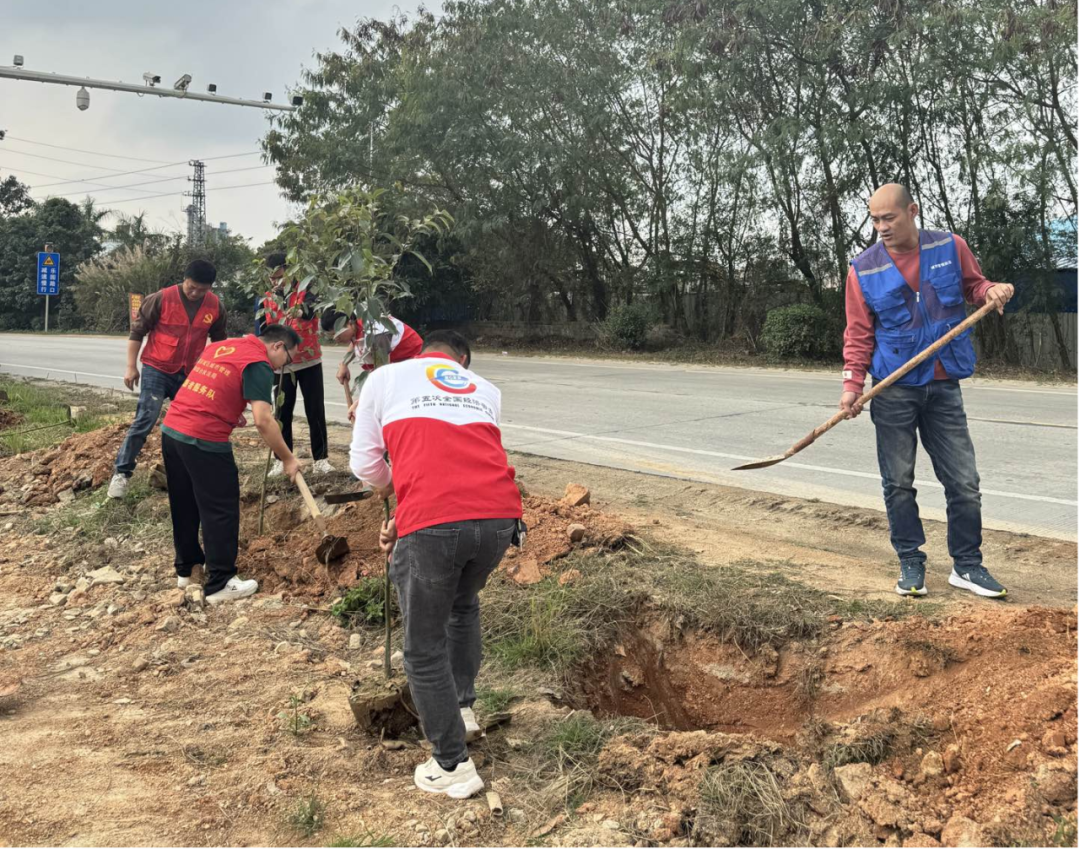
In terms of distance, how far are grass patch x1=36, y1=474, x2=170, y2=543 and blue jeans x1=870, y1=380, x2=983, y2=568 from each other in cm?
440

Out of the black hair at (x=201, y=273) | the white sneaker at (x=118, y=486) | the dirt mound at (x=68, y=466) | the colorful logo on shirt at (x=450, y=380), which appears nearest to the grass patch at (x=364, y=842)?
the colorful logo on shirt at (x=450, y=380)

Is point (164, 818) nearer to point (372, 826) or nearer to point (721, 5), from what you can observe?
point (372, 826)

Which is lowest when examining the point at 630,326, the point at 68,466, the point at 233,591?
the point at 233,591

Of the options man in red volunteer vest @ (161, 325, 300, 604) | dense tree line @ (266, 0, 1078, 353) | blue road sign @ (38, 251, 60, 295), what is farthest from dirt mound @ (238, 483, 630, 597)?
blue road sign @ (38, 251, 60, 295)

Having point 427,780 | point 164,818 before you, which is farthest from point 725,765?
point 164,818

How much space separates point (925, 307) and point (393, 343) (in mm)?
2568

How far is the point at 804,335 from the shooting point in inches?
725

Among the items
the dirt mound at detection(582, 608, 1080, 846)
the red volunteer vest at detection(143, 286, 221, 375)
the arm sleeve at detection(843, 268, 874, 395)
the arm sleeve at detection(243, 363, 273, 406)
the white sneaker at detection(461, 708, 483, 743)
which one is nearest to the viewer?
the dirt mound at detection(582, 608, 1080, 846)

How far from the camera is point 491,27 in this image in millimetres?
21703

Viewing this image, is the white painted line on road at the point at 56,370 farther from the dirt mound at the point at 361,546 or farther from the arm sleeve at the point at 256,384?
the arm sleeve at the point at 256,384

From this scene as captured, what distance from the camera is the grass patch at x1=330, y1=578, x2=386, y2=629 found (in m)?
4.40

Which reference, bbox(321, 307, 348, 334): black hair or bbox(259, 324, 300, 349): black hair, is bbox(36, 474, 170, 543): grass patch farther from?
bbox(321, 307, 348, 334): black hair

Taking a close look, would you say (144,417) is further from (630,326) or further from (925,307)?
(630,326)

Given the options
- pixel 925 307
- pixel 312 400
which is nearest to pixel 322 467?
pixel 312 400
